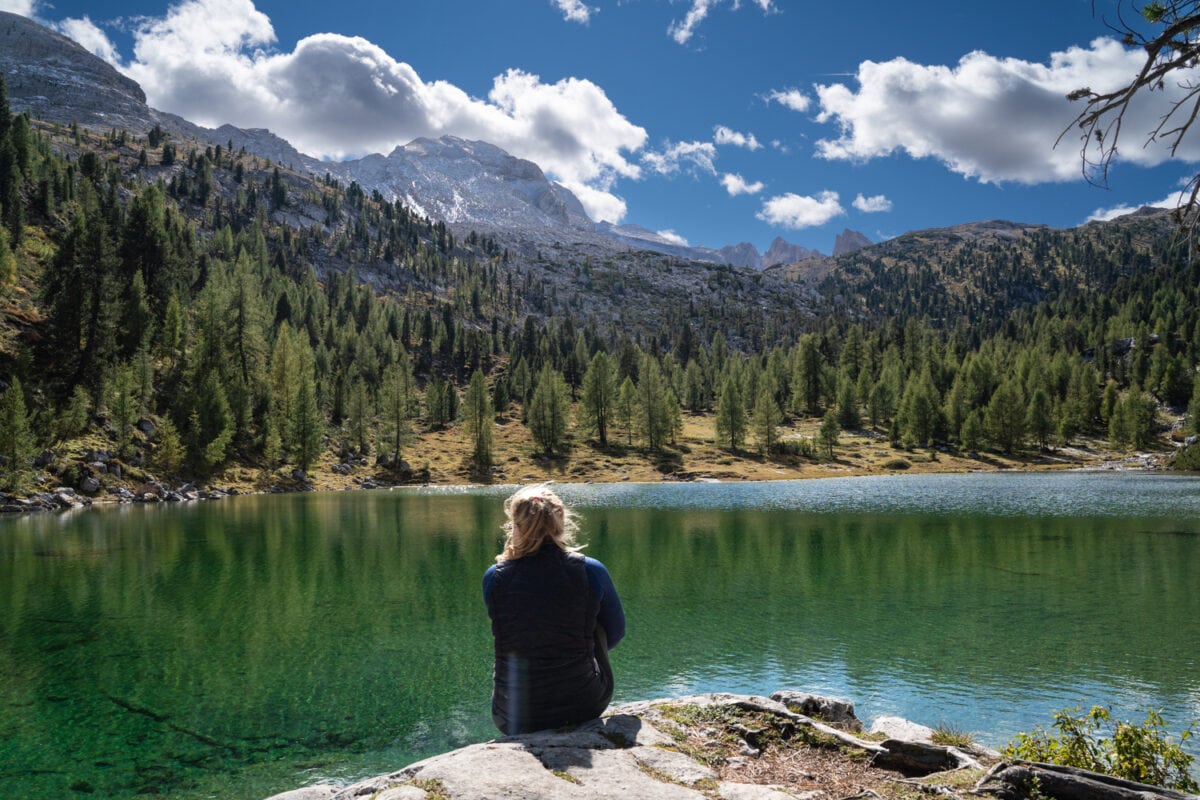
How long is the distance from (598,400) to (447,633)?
10633 cm

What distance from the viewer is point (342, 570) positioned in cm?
3634

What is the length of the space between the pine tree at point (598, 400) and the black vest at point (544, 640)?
121091mm

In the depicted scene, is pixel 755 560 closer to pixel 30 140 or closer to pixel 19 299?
pixel 19 299

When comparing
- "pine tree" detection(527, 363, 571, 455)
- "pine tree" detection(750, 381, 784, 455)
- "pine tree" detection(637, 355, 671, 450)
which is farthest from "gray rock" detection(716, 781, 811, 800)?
"pine tree" detection(750, 381, 784, 455)

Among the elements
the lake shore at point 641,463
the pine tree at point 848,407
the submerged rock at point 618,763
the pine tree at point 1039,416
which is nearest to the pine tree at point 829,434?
the lake shore at point 641,463

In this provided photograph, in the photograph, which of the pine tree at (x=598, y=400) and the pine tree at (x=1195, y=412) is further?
the pine tree at (x=598, y=400)

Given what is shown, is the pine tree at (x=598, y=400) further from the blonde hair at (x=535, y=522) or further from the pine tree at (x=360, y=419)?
the blonde hair at (x=535, y=522)

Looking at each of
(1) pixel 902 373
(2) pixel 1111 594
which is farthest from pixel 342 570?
(1) pixel 902 373

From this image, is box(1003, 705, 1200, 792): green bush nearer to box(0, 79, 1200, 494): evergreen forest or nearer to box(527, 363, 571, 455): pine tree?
box(0, 79, 1200, 494): evergreen forest

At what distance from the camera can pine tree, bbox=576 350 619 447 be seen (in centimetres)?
12900

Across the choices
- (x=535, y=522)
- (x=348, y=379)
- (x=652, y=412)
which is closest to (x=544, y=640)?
(x=535, y=522)

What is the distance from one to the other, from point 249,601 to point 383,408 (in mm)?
90484

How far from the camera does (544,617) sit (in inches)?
275

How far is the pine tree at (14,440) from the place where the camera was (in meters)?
60.9
